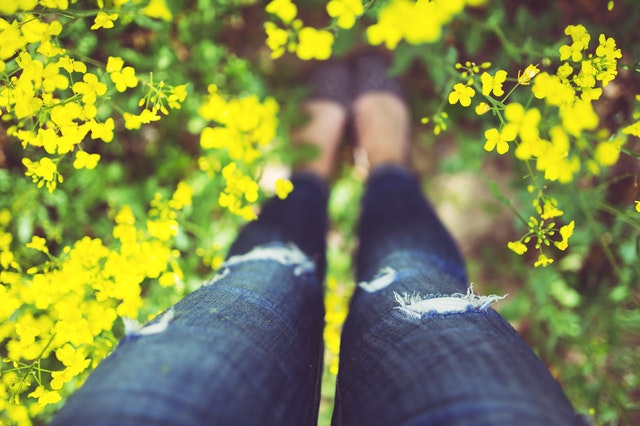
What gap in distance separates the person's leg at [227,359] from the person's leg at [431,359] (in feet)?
0.34

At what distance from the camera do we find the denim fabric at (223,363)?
0.66 metres

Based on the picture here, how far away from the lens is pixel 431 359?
29.0 inches

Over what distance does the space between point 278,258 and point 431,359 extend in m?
0.56

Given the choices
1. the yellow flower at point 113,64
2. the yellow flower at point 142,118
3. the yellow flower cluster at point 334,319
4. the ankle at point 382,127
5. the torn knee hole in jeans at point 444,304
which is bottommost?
the yellow flower cluster at point 334,319

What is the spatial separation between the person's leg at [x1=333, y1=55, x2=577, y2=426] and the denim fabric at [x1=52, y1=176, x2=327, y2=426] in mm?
97

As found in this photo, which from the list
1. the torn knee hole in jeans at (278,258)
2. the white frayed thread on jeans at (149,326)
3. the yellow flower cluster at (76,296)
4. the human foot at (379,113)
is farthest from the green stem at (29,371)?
the human foot at (379,113)

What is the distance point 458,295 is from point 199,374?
52cm

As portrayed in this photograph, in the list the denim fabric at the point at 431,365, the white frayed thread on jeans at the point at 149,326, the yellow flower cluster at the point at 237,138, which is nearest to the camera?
the denim fabric at the point at 431,365

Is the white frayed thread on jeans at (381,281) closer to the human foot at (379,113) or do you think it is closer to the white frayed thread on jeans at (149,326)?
the white frayed thread on jeans at (149,326)

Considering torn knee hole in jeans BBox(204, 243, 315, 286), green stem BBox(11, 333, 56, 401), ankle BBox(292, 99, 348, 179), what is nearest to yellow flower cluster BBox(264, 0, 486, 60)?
torn knee hole in jeans BBox(204, 243, 315, 286)

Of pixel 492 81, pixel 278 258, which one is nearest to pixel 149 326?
pixel 278 258

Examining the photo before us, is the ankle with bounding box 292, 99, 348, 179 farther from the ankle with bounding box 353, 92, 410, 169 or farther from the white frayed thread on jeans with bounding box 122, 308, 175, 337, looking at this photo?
the white frayed thread on jeans with bounding box 122, 308, 175, 337

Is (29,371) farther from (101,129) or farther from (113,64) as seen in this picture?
(113,64)

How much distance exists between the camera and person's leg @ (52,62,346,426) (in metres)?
0.66
